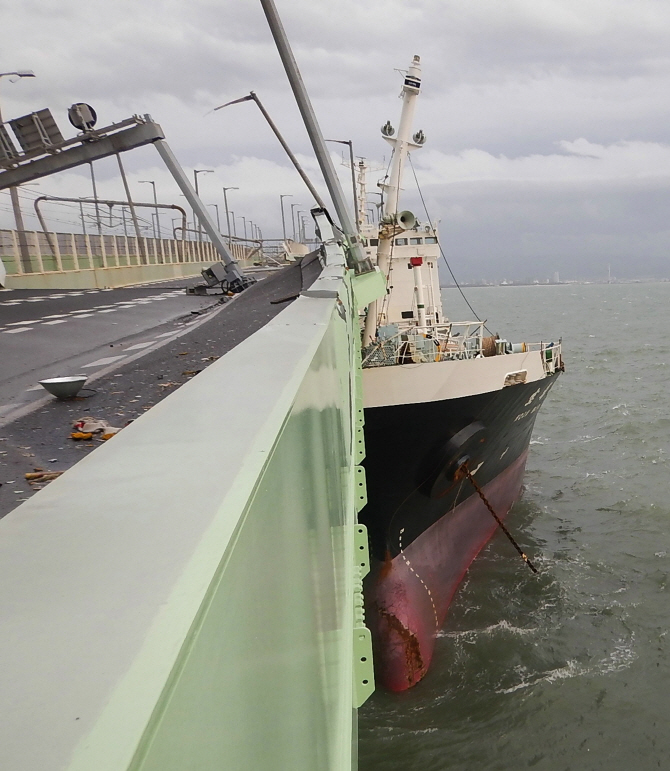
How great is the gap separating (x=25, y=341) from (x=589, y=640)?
34.2ft

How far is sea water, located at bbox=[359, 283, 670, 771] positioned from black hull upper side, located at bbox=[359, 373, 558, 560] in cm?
225

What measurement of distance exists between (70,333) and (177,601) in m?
10.1

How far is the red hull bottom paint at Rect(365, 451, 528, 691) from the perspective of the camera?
11797 millimetres

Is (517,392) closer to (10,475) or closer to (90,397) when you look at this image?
(90,397)

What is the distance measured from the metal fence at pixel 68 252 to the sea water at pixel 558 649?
1805cm

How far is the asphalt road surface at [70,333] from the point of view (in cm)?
649

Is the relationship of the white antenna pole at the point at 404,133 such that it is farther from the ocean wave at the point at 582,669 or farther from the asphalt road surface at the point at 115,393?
the ocean wave at the point at 582,669

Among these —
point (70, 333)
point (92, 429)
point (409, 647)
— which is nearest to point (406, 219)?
point (70, 333)

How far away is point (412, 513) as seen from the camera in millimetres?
12414

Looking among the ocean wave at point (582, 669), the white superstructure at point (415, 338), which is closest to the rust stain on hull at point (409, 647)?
the ocean wave at point (582, 669)

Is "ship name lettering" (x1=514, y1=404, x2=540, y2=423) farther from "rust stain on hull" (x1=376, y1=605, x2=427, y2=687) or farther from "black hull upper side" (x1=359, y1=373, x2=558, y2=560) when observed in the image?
"rust stain on hull" (x1=376, y1=605, x2=427, y2=687)

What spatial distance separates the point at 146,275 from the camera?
32875 millimetres

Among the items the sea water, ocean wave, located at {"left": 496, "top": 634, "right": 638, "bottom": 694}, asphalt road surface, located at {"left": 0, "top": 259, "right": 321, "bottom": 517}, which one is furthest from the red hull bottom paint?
asphalt road surface, located at {"left": 0, "top": 259, "right": 321, "bottom": 517}

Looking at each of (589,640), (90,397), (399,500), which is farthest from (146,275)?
(90,397)
